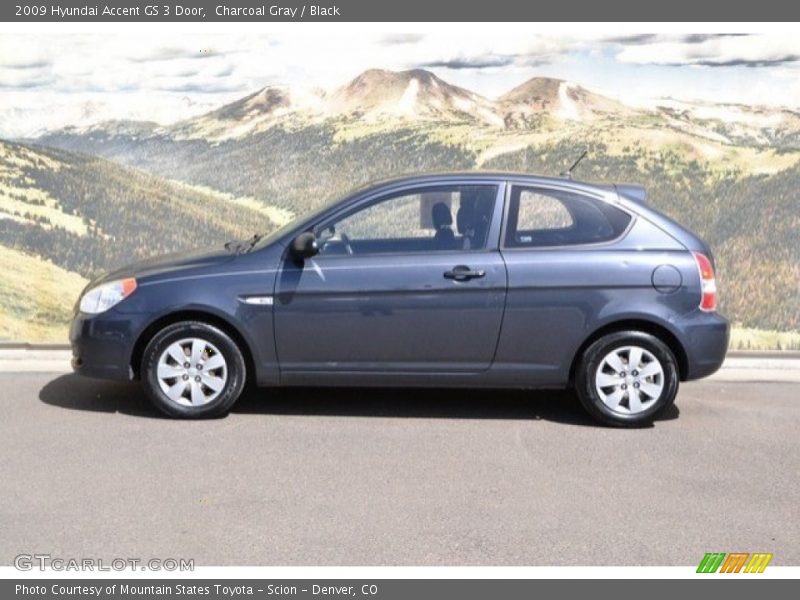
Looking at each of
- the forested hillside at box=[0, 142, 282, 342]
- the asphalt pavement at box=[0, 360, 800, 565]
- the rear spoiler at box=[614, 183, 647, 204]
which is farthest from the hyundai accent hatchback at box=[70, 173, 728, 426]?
the forested hillside at box=[0, 142, 282, 342]

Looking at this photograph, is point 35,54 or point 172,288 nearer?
point 172,288

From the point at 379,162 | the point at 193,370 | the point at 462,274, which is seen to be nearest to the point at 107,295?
the point at 193,370

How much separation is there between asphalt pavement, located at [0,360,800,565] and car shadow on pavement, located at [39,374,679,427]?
0.02 meters

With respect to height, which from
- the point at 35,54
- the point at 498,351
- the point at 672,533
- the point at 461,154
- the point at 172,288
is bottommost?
the point at 672,533

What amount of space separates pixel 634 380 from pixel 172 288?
2.96 metres

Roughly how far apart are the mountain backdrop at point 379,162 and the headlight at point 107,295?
3.02m

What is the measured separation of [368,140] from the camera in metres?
11.3

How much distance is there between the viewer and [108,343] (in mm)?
7574

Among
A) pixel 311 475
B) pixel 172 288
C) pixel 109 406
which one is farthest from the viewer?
pixel 109 406

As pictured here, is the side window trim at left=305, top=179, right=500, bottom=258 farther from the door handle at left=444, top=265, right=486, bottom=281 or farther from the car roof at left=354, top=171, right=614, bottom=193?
the door handle at left=444, top=265, right=486, bottom=281

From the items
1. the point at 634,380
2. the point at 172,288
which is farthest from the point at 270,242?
the point at 634,380

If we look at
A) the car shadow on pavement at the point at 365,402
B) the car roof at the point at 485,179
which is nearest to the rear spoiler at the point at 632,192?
the car roof at the point at 485,179

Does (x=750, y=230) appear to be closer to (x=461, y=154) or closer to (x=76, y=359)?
(x=461, y=154)

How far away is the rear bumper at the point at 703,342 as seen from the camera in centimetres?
749
